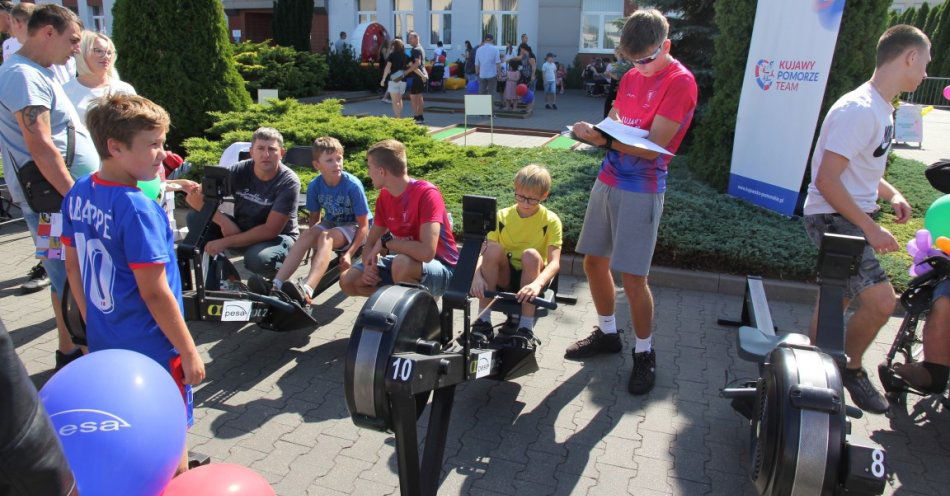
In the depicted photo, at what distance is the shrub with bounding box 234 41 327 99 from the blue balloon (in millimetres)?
14846

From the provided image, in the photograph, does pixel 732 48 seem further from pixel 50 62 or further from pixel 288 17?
pixel 288 17

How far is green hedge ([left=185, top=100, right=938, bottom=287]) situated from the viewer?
5629mm

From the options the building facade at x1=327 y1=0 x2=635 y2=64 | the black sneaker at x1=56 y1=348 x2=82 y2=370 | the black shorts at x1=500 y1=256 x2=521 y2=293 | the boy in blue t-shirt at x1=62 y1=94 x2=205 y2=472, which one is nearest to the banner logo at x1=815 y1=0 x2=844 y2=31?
the black shorts at x1=500 y1=256 x2=521 y2=293

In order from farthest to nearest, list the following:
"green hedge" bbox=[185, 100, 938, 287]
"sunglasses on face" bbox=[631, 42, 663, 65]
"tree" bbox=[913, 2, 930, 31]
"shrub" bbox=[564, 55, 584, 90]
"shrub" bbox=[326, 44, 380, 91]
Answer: "shrub" bbox=[564, 55, 584, 90] → "tree" bbox=[913, 2, 930, 31] → "shrub" bbox=[326, 44, 380, 91] → "green hedge" bbox=[185, 100, 938, 287] → "sunglasses on face" bbox=[631, 42, 663, 65]

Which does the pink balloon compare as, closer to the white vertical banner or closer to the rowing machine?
the rowing machine

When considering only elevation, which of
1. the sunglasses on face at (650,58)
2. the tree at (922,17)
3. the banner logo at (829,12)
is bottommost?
the sunglasses on face at (650,58)

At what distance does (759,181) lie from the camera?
7.27 metres

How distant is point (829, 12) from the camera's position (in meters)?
6.58

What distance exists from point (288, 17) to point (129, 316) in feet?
81.7

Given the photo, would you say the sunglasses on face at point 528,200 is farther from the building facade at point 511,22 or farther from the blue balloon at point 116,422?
the building facade at point 511,22

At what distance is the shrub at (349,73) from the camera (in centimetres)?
2169

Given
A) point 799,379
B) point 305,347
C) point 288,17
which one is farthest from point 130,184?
point 288,17

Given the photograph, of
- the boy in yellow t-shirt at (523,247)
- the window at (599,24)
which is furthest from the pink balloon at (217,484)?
the window at (599,24)

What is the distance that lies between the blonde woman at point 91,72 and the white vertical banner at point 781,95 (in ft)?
20.1
